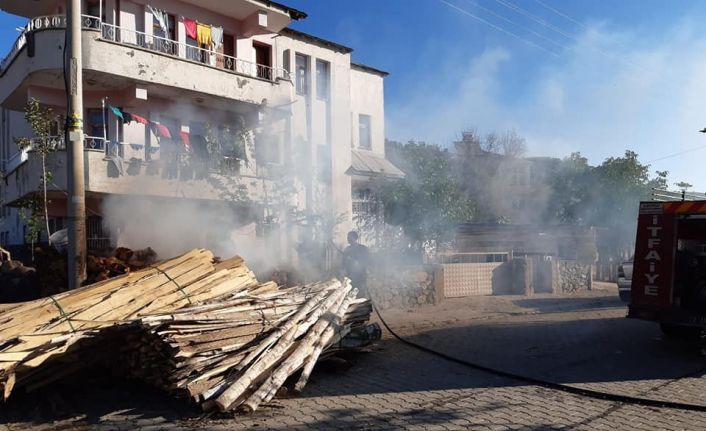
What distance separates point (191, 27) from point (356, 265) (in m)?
8.44

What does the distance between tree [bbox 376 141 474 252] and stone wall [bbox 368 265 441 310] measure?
193cm

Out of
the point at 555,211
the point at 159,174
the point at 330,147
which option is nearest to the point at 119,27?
the point at 159,174

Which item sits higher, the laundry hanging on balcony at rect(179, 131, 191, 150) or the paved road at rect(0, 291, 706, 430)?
the laundry hanging on balcony at rect(179, 131, 191, 150)

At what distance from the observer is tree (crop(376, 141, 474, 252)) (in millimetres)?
16203

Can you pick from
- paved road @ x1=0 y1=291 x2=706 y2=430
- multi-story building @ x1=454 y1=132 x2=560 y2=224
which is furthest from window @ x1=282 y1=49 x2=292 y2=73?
paved road @ x1=0 y1=291 x2=706 y2=430

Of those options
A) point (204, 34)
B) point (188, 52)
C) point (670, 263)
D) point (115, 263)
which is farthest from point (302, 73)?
→ point (670, 263)

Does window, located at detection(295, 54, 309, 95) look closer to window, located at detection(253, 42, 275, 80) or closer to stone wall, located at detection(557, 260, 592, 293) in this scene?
window, located at detection(253, 42, 275, 80)

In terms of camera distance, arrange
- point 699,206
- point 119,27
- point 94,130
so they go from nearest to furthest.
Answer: point 699,206, point 119,27, point 94,130

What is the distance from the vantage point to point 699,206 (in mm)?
7191

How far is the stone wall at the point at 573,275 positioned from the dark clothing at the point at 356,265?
369 inches

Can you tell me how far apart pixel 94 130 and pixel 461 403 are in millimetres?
12384

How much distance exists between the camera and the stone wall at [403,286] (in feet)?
43.3

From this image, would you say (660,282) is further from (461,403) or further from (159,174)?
(159,174)

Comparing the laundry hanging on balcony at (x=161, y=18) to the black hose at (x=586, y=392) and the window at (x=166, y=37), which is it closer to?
the window at (x=166, y=37)
